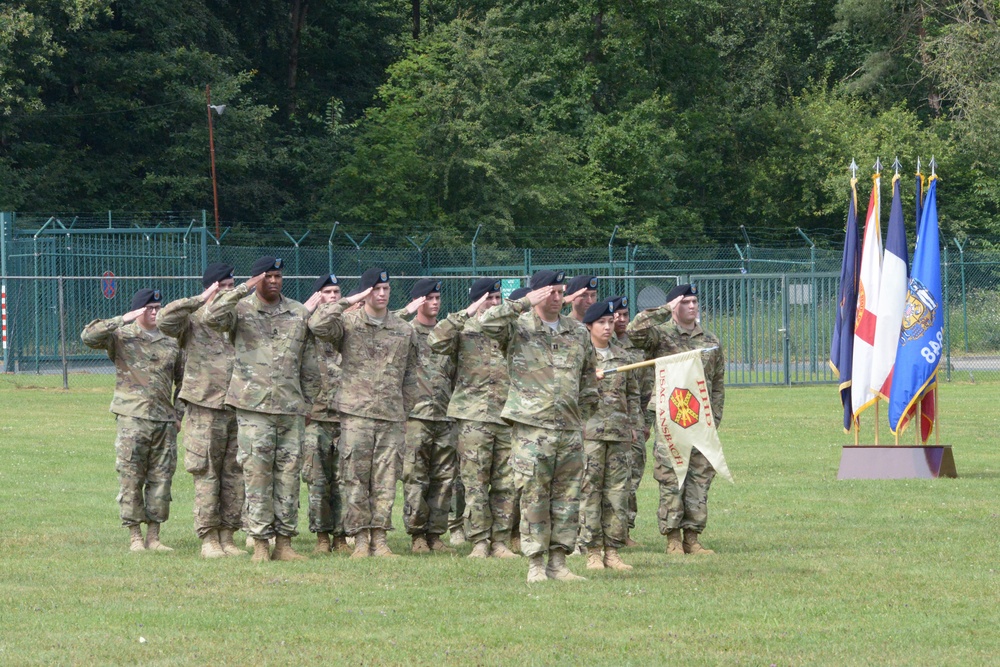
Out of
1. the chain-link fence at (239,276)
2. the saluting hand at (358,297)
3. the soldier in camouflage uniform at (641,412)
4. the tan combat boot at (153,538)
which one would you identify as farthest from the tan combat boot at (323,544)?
the chain-link fence at (239,276)

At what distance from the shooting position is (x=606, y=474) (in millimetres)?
10555

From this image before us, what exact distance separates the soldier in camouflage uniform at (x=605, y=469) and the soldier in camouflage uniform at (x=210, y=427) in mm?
2672

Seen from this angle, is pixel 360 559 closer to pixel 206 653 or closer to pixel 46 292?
pixel 206 653

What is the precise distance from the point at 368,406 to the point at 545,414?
1799mm

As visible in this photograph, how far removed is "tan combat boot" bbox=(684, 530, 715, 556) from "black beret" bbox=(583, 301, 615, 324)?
1.90 meters

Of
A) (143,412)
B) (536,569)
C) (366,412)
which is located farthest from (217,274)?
(536,569)

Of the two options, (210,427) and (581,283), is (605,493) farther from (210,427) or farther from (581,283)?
(210,427)

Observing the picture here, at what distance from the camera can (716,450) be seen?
11.1 metres

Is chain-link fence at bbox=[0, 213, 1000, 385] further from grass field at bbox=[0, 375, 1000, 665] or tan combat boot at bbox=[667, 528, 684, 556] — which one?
tan combat boot at bbox=[667, 528, 684, 556]

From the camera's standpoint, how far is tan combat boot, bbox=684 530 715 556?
37.0 ft

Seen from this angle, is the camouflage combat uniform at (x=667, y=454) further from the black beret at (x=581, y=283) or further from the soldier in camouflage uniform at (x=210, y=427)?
the soldier in camouflage uniform at (x=210, y=427)

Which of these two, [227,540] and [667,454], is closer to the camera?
[667,454]

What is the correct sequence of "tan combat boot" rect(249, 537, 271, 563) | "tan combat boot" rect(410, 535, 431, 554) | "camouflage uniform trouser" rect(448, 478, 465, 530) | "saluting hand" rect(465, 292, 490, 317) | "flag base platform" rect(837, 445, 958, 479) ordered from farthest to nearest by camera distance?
"flag base platform" rect(837, 445, 958, 479) → "camouflage uniform trouser" rect(448, 478, 465, 530) → "tan combat boot" rect(410, 535, 431, 554) → "saluting hand" rect(465, 292, 490, 317) → "tan combat boot" rect(249, 537, 271, 563)

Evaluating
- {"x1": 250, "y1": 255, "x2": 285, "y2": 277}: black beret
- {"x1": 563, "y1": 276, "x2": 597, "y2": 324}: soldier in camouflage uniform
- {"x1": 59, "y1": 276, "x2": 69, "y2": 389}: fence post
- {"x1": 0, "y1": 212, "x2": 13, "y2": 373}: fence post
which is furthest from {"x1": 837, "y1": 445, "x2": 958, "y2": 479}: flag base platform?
{"x1": 0, "y1": 212, "x2": 13, "y2": 373}: fence post
